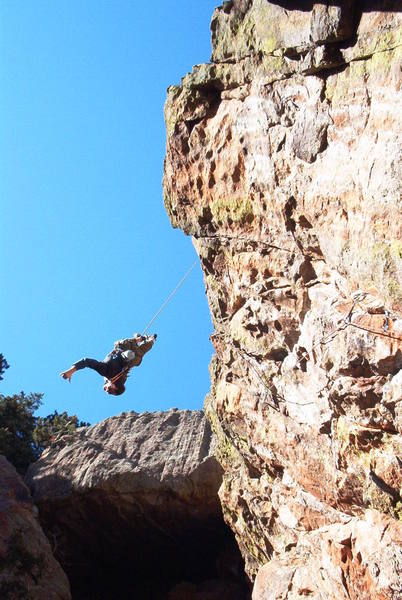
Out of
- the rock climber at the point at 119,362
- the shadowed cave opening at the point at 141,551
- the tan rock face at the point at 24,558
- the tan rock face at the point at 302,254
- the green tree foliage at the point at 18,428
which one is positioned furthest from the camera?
the green tree foliage at the point at 18,428

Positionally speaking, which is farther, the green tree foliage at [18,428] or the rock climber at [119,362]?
the green tree foliage at [18,428]

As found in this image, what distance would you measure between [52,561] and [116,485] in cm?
286

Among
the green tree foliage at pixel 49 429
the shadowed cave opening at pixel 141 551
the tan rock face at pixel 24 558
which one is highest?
the green tree foliage at pixel 49 429

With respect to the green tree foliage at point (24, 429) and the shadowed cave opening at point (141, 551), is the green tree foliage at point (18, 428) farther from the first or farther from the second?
the shadowed cave opening at point (141, 551)

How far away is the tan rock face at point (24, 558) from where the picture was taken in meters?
14.6

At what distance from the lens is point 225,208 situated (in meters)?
13.2

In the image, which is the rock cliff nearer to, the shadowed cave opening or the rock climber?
the shadowed cave opening

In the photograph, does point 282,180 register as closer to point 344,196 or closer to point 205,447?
point 344,196

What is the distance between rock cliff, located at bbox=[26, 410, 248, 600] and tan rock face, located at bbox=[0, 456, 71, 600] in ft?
7.85

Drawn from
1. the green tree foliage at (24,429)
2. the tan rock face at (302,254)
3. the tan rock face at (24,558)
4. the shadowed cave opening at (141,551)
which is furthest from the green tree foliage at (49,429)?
the tan rock face at (302,254)

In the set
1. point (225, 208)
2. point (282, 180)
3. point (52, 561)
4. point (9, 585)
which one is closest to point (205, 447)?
point (52, 561)

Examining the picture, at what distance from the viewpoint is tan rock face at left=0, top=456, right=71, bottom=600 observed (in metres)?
14.6

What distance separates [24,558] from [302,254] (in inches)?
332

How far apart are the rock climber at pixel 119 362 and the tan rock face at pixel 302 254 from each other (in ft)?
10.5
